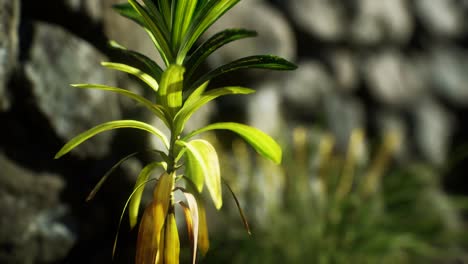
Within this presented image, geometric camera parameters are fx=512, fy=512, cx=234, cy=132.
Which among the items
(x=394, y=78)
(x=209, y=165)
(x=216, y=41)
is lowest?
(x=209, y=165)

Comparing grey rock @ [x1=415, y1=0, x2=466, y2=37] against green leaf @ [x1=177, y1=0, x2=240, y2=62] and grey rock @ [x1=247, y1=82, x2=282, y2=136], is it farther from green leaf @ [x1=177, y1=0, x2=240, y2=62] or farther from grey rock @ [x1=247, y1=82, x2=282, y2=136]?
green leaf @ [x1=177, y1=0, x2=240, y2=62]

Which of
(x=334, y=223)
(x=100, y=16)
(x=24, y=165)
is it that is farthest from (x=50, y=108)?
(x=334, y=223)

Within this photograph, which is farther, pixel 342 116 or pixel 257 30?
pixel 342 116

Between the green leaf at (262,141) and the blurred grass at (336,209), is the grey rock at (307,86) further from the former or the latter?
the green leaf at (262,141)

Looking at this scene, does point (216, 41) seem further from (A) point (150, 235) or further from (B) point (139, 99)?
(A) point (150, 235)

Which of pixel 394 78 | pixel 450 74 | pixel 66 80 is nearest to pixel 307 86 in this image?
pixel 394 78

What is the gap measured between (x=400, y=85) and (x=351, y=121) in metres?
0.39

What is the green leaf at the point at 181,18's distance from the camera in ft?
3.41

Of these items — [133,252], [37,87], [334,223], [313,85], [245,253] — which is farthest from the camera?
[313,85]

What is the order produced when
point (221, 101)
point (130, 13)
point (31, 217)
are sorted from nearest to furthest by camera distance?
1. point (130, 13)
2. point (31, 217)
3. point (221, 101)

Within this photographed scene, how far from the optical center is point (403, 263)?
7.48ft

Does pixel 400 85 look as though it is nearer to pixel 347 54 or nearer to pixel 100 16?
pixel 347 54

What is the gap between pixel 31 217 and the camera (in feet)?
5.04

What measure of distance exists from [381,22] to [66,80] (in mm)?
1809
